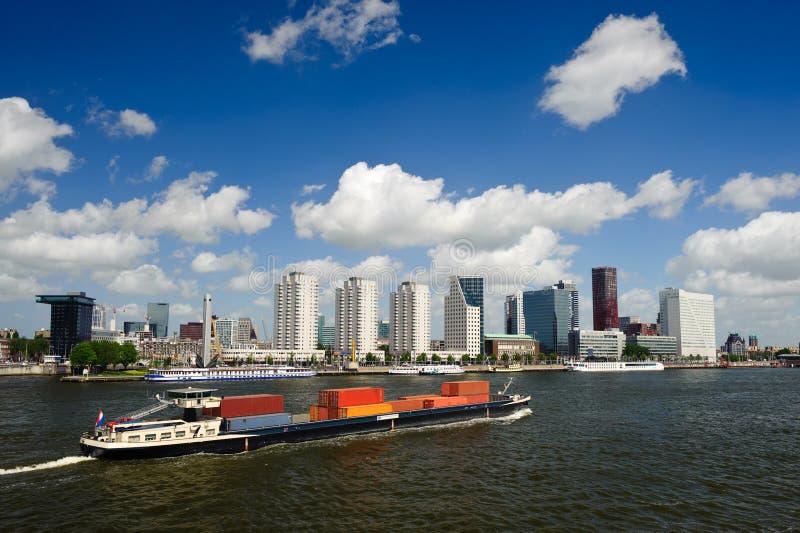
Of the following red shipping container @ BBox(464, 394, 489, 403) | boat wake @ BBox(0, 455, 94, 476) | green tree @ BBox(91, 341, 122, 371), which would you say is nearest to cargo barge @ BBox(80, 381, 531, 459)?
boat wake @ BBox(0, 455, 94, 476)

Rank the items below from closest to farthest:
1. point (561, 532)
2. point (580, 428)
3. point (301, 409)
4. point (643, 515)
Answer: point (561, 532)
point (643, 515)
point (580, 428)
point (301, 409)

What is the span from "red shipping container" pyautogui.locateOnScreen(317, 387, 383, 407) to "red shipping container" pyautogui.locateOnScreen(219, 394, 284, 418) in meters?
6.63

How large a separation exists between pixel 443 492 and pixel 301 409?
180ft

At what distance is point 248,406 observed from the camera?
192ft

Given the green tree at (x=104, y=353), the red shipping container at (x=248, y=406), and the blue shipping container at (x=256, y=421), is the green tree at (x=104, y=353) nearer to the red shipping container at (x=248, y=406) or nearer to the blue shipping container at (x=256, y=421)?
the red shipping container at (x=248, y=406)

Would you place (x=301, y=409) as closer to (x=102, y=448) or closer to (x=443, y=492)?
(x=102, y=448)

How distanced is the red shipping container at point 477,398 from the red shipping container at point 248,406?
32.8 metres

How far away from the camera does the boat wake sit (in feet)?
150

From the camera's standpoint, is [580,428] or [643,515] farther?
[580,428]

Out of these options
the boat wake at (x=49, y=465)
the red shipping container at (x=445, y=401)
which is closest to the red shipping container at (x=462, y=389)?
the red shipping container at (x=445, y=401)

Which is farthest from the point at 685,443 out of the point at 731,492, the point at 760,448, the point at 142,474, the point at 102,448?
the point at 102,448

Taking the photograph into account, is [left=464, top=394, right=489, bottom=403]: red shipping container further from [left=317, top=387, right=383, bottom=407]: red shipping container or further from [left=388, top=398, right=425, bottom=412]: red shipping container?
[left=317, top=387, right=383, bottom=407]: red shipping container

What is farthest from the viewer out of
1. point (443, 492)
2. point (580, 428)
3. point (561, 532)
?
point (580, 428)

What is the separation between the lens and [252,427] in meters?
57.0
